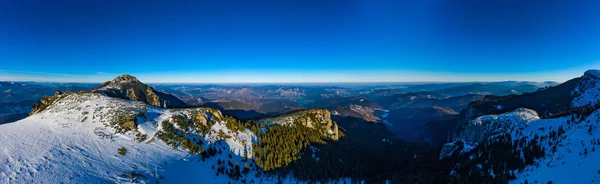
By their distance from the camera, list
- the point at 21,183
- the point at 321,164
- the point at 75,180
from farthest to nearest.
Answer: the point at 321,164 < the point at 75,180 < the point at 21,183

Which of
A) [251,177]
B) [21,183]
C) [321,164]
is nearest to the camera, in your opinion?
[21,183]

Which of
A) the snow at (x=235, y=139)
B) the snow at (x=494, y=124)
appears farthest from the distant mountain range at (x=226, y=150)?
the snow at (x=494, y=124)

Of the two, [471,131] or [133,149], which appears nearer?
[133,149]

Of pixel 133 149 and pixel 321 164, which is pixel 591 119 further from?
pixel 133 149

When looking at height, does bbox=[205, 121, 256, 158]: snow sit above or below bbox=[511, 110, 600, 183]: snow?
below

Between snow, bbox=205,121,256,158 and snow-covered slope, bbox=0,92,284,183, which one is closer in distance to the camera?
snow-covered slope, bbox=0,92,284,183

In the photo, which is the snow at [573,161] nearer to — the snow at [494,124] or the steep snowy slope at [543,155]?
the steep snowy slope at [543,155]

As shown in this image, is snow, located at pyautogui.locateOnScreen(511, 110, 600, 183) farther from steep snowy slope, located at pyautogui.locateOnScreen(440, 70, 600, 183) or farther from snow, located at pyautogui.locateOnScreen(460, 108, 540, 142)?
snow, located at pyautogui.locateOnScreen(460, 108, 540, 142)

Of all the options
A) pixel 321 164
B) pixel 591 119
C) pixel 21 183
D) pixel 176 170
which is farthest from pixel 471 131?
pixel 21 183

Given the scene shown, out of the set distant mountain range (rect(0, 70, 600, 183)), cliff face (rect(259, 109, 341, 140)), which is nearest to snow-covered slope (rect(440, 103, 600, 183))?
distant mountain range (rect(0, 70, 600, 183))
